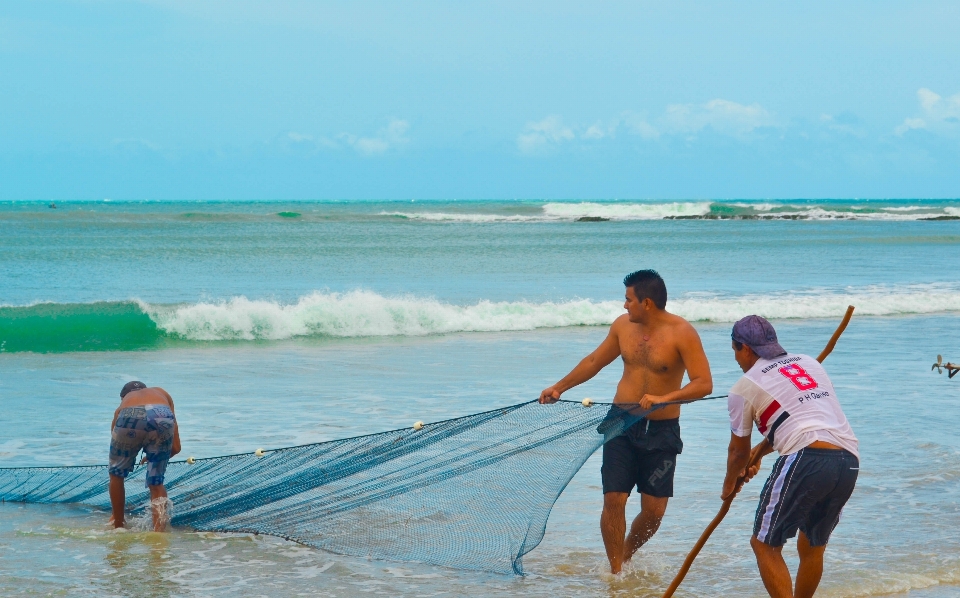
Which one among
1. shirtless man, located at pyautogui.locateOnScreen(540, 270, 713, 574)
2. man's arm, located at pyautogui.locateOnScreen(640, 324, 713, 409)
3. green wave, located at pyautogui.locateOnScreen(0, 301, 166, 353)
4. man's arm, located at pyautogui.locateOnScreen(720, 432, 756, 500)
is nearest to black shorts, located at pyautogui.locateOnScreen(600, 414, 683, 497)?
shirtless man, located at pyautogui.locateOnScreen(540, 270, 713, 574)

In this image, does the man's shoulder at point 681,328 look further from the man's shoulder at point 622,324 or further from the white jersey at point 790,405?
the white jersey at point 790,405

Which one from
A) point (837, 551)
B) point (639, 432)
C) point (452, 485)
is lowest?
point (837, 551)

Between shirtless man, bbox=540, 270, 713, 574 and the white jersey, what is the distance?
0.70 metres

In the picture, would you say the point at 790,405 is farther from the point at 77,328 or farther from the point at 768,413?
the point at 77,328

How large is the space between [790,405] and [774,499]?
356 millimetres

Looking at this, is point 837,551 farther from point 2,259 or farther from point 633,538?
point 2,259

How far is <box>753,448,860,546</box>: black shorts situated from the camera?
12.0 ft

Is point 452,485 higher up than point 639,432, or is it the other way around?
point 639,432

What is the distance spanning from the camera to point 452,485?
5.18 m

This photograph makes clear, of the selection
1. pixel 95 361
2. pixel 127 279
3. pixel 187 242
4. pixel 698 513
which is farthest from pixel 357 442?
pixel 187 242

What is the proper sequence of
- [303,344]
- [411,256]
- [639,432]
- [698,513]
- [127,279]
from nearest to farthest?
[639,432], [698,513], [303,344], [127,279], [411,256]

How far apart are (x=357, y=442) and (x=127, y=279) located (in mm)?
20762

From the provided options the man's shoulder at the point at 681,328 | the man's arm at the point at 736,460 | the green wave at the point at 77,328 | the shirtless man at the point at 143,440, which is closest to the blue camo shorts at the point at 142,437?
the shirtless man at the point at 143,440

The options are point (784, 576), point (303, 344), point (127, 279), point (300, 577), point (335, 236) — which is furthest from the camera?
point (335, 236)
